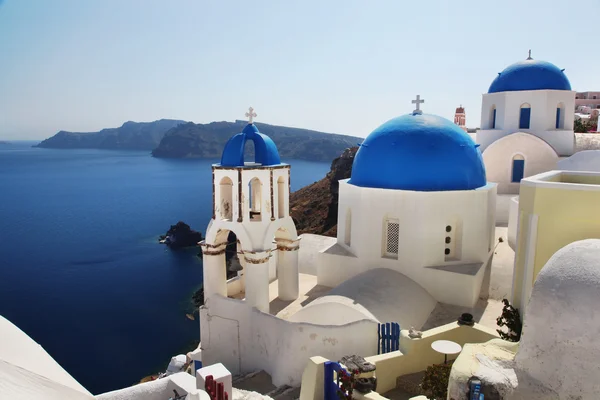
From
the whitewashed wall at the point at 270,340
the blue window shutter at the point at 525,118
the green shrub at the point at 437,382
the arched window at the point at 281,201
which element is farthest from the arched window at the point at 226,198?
the blue window shutter at the point at 525,118

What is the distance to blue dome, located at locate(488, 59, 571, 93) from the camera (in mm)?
17219

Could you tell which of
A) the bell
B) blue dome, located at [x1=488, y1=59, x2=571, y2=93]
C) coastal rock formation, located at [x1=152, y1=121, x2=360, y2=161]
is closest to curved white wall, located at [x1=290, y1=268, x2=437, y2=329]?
blue dome, located at [x1=488, y1=59, x2=571, y2=93]

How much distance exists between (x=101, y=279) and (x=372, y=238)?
3266 centimetres

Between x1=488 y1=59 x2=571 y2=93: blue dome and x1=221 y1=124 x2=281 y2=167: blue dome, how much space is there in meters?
11.8

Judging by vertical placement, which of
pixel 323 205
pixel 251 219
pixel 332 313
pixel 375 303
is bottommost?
pixel 323 205

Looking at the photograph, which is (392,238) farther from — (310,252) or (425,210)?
(310,252)

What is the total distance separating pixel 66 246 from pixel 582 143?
49.2m

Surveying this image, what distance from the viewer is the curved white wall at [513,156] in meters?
16.3

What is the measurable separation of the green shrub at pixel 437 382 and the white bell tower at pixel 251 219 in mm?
5511

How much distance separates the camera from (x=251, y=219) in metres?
11.7

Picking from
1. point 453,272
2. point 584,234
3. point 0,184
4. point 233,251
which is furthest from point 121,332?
point 0,184

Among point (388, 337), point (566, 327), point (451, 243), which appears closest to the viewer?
point (566, 327)

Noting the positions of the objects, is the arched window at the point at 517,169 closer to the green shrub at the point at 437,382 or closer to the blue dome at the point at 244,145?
the blue dome at the point at 244,145

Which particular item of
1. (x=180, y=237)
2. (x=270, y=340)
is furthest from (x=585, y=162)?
(x=180, y=237)
